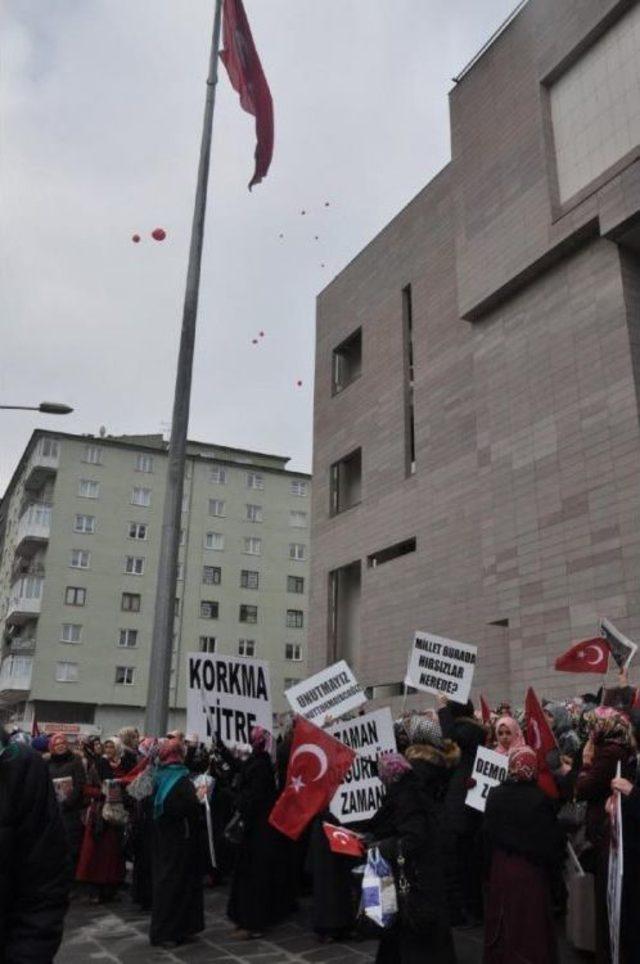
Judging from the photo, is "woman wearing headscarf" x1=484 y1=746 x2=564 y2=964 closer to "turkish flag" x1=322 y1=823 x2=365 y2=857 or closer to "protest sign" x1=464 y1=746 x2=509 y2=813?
"turkish flag" x1=322 y1=823 x2=365 y2=857

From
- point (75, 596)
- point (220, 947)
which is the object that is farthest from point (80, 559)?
point (220, 947)

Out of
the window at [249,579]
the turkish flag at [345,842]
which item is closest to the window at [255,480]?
the window at [249,579]

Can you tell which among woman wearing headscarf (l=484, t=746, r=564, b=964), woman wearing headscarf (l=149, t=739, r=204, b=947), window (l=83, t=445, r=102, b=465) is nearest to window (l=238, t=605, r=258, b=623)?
window (l=83, t=445, r=102, b=465)

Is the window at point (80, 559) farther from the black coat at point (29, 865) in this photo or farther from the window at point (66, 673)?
the black coat at point (29, 865)

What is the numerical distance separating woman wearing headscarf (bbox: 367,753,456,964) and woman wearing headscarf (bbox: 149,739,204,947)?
2603 mm

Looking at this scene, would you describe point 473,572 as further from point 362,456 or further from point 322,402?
point 322,402

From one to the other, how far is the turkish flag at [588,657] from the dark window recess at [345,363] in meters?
24.2

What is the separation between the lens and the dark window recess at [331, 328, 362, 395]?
3397 cm

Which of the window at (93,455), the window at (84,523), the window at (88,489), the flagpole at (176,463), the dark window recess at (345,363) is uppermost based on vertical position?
the window at (93,455)

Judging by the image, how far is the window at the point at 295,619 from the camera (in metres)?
59.1

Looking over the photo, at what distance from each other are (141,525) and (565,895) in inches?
1983

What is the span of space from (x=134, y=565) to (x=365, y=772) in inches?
1951

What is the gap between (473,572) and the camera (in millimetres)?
23422

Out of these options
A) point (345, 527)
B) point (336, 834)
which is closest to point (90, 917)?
point (336, 834)
